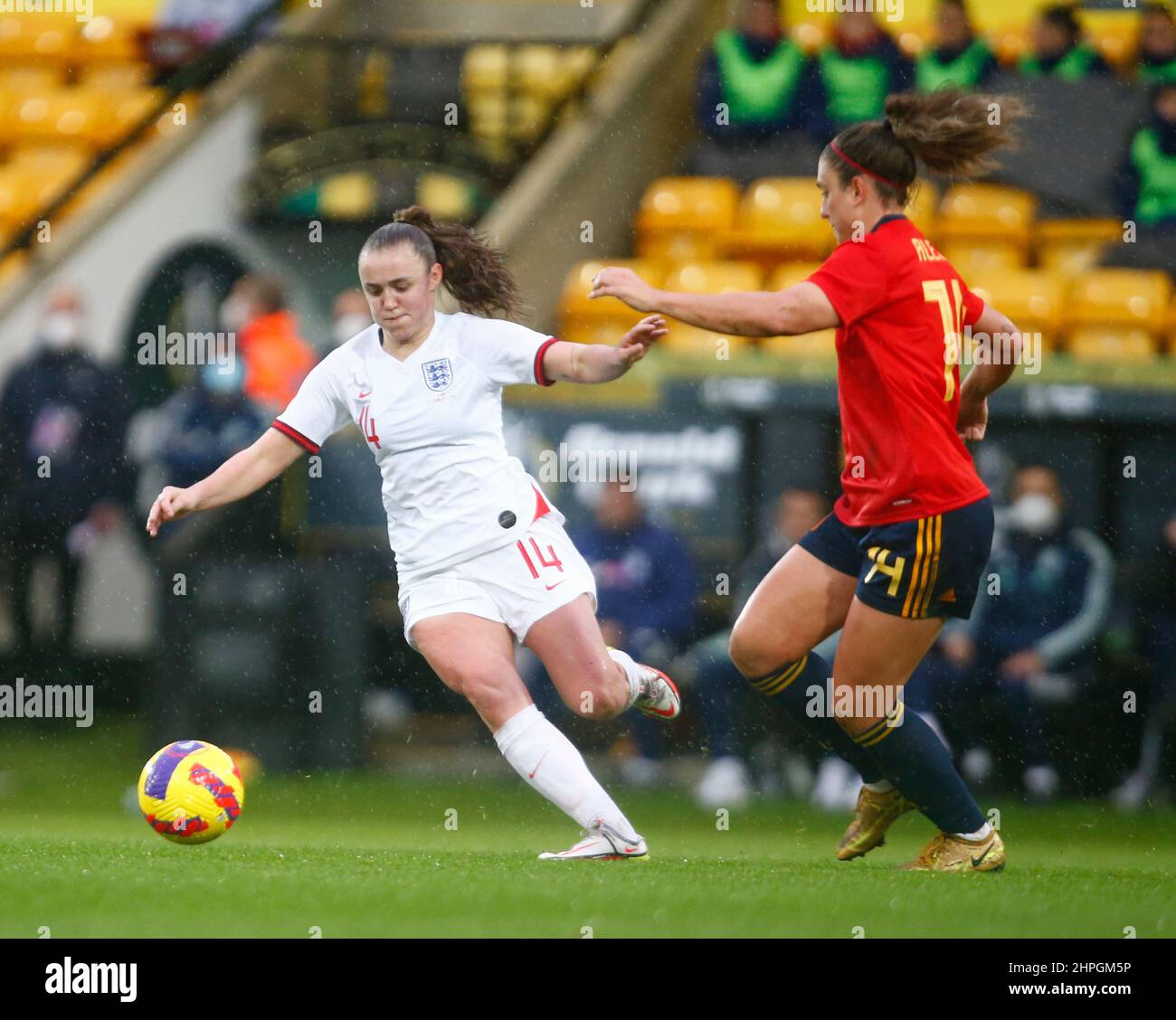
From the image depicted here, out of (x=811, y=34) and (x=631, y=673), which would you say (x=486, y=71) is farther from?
(x=631, y=673)

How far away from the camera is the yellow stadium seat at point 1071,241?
1070cm

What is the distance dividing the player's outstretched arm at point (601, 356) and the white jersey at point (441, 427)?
Result: 2.8 inches

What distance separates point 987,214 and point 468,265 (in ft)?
16.8

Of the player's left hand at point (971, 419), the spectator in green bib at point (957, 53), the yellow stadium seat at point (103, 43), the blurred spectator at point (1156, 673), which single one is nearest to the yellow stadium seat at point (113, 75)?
the yellow stadium seat at point (103, 43)

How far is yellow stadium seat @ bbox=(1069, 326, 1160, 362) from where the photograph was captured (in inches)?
394

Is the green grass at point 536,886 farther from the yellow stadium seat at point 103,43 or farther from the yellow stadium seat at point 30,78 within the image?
the yellow stadium seat at point 30,78

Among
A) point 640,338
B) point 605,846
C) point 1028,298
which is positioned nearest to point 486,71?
point 1028,298

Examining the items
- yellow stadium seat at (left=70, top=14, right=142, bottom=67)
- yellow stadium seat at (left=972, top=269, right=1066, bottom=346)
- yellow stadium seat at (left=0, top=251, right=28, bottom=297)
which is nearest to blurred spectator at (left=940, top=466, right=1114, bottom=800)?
yellow stadium seat at (left=972, top=269, right=1066, bottom=346)

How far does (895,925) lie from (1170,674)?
4.37 m

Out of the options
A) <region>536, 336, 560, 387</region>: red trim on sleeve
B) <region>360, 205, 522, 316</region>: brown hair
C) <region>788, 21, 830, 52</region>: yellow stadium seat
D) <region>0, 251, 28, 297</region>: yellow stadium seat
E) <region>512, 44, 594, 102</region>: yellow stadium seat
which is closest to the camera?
<region>536, 336, 560, 387</region>: red trim on sleeve

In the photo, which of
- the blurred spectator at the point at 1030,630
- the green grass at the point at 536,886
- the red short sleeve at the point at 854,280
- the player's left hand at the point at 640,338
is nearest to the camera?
the green grass at the point at 536,886

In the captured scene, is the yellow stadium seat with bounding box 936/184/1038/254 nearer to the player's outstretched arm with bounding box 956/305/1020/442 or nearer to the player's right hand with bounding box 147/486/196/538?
the player's outstretched arm with bounding box 956/305/1020/442

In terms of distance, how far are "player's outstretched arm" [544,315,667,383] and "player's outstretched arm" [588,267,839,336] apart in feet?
0.37

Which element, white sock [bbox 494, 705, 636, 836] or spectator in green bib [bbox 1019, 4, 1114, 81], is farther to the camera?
spectator in green bib [bbox 1019, 4, 1114, 81]
